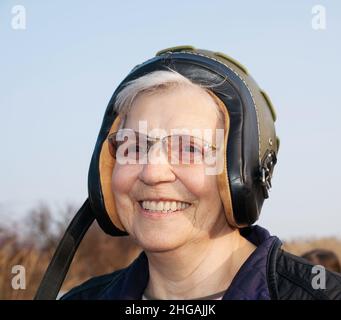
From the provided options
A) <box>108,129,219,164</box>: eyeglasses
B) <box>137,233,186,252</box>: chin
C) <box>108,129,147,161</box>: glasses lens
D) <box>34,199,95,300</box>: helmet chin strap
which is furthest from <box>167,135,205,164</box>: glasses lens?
<box>34,199,95,300</box>: helmet chin strap

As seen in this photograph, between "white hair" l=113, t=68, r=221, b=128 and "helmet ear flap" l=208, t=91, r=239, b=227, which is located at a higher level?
"white hair" l=113, t=68, r=221, b=128

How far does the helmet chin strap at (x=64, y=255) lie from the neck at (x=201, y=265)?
1.40ft

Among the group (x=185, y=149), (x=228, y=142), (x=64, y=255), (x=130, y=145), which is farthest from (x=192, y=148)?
(x=64, y=255)

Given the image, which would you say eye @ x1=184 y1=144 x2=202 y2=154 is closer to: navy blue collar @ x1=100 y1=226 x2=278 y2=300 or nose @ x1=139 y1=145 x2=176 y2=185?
nose @ x1=139 y1=145 x2=176 y2=185

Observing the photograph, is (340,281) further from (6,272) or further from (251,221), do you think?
(6,272)

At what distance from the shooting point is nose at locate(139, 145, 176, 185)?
2.12 m

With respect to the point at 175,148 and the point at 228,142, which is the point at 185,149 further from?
the point at 228,142

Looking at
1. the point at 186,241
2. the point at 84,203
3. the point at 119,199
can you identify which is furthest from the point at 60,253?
the point at 186,241

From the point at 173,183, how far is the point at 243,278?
402 mm

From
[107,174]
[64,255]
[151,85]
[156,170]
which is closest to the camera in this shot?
[156,170]

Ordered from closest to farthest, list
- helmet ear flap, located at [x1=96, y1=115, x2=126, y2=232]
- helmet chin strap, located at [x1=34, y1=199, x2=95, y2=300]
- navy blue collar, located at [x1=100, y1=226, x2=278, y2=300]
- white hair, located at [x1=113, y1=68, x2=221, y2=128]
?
navy blue collar, located at [x1=100, y1=226, x2=278, y2=300], white hair, located at [x1=113, y1=68, x2=221, y2=128], helmet ear flap, located at [x1=96, y1=115, x2=126, y2=232], helmet chin strap, located at [x1=34, y1=199, x2=95, y2=300]

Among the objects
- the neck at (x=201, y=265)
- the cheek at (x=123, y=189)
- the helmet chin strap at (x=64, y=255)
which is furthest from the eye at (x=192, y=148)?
the helmet chin strap at (x=64, y=255)

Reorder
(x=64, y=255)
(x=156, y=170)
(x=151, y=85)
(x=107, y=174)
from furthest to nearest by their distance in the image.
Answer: (x=64, y=255)
(x=107, y=174)
(x=151, y=85)
(x=156, y=170)

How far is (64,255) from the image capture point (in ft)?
8.54
